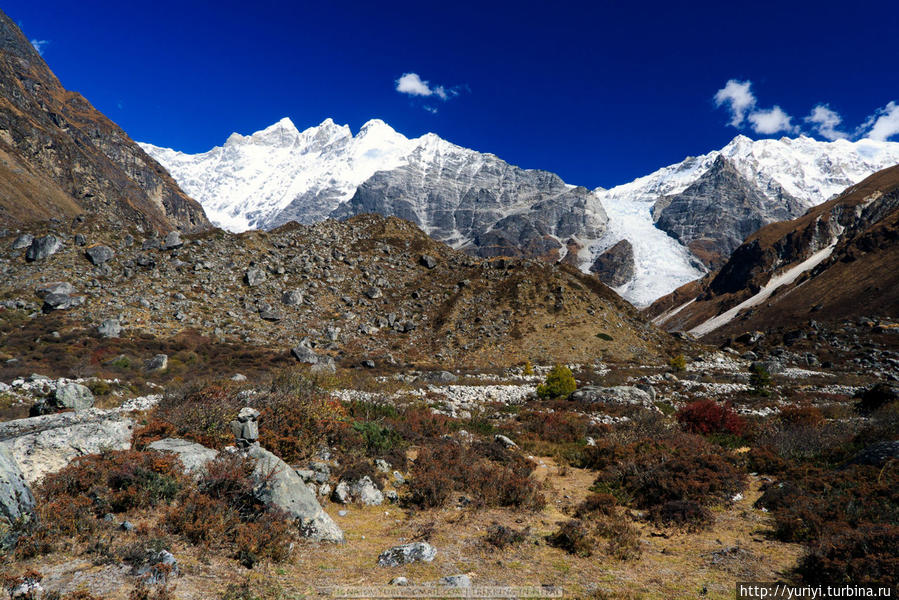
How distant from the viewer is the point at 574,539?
797 centimetres

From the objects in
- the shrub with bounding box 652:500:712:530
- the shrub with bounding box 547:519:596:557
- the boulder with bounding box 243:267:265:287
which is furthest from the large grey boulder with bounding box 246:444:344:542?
the boulder with bounding box 243:267:265:287

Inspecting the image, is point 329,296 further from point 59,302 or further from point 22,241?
point 22,241

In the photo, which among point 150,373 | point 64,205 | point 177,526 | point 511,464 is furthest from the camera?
point 64,205

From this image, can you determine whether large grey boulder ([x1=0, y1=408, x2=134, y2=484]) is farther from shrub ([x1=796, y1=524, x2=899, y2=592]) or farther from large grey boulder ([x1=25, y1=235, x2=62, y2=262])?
large grey boulder ([x1=25, y1=235, x2=62, y2=262])

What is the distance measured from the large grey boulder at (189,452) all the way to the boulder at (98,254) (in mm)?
38136

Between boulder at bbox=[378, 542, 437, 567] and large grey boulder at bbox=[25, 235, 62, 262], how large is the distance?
44.7 metres

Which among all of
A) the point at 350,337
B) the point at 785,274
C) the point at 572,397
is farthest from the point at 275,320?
the point at 785,274

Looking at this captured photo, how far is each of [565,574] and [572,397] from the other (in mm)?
18948

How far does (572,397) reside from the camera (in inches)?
988

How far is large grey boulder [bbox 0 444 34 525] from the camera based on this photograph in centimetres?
571

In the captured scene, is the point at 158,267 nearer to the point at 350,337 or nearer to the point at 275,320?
the point at 275,320

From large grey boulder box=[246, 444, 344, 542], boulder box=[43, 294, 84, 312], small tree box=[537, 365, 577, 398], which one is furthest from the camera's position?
boulder box=[43, 294, 84, 312]

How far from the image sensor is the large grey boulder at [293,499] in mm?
7695

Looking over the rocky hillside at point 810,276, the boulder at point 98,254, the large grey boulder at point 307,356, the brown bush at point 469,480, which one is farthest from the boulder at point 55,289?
the rocky hillside at point 810,276
